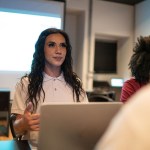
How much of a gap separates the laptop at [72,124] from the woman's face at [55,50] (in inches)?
33.3

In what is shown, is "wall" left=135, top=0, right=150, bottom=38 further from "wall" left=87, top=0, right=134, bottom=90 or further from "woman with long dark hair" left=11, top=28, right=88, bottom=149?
"woman with long dark hair" left=11, top=28, right=88, bottom=149

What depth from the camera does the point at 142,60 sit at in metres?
1.62

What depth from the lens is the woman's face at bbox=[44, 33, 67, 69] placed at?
166 cm

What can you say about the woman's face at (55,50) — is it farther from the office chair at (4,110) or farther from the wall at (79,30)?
the wall at (79,30)

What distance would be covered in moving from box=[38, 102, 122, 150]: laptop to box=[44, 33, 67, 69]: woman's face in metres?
0.84

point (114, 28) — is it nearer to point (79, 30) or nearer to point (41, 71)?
point (79, 30)

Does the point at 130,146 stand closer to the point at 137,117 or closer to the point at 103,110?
the point at 137,117

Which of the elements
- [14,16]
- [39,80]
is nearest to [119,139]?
[39,80]

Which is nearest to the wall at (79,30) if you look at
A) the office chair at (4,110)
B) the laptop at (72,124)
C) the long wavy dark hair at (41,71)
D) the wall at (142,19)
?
the wall at (142,19)

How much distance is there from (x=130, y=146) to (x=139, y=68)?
51.3 inches

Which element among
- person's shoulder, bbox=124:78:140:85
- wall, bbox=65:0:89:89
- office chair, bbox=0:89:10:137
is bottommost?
office chair, bbox=0:89:10:137

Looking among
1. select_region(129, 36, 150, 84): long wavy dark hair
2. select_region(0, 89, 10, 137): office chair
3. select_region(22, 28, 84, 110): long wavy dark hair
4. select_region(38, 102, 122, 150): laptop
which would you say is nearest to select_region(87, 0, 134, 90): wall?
select_region(0, 89, 10, 137): office chair

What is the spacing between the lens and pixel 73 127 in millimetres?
843

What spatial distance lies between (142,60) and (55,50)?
0.59 m
